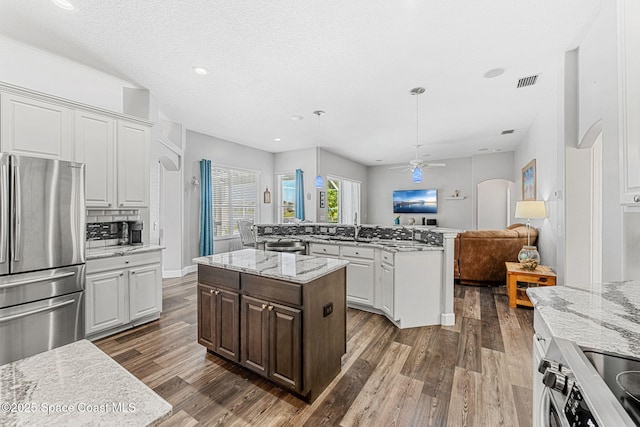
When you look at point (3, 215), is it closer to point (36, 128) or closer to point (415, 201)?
point (36, 128)

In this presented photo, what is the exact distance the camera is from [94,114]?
119 inches

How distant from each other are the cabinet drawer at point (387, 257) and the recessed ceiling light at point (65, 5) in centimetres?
365

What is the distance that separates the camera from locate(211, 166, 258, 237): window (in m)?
5.95

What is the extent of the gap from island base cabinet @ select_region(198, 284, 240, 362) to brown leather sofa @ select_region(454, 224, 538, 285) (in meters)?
4.02

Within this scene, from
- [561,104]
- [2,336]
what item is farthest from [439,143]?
[2,336]

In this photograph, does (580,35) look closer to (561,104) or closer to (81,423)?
(561,104)

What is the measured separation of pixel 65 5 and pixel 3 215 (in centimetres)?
172

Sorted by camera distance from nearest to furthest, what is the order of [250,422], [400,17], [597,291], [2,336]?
[597,291] < [250,422] < [2,336] < [400,17]

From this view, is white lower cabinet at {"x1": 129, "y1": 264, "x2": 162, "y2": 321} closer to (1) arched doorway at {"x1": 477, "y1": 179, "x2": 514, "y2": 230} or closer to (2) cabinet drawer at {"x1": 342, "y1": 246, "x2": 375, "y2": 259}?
Answer: (2) cabinet drawer at {"x1": 342, "y1": 246, "x2": 375, "y2": 259}

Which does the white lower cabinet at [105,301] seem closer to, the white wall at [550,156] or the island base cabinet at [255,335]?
the island base cabinet at [255,335]

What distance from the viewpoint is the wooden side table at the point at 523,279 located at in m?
3.44

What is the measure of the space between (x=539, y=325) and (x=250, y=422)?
175 cm

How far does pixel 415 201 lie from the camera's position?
888 centimetres

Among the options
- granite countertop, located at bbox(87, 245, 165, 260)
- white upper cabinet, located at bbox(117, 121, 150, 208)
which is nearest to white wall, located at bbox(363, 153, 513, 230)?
white upper cabinet, located at bbox(117, 121, 150, 208)
